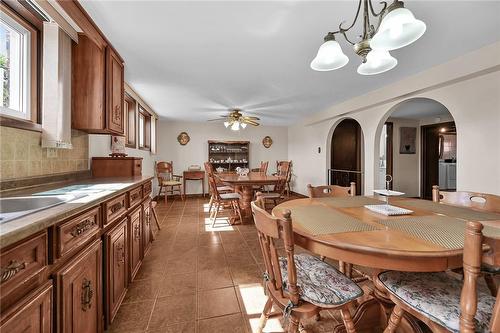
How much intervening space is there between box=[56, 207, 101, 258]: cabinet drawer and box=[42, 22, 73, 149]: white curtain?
2.85 ft

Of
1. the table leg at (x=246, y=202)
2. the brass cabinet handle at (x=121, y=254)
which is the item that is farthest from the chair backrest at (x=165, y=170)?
the brass cabinet handle at (x=121, y=254)

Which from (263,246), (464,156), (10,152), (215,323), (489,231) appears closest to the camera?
(489,231)

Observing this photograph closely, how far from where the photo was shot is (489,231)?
3.34 feet

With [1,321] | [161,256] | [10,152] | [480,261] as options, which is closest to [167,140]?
[161,256]

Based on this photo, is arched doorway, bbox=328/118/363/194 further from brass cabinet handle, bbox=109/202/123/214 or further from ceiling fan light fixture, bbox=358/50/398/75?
brass cabinet handle, bbox=109/202/123/214

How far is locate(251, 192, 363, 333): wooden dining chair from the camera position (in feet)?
3.24

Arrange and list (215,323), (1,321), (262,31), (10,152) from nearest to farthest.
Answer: (1,321), (10,152), (215,323), (262,31)

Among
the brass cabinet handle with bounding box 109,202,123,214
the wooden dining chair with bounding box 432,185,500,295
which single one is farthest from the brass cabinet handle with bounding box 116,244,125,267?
the wooden dining chair with bounding box 432,185,500,295

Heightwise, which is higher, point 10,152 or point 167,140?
point 167,140

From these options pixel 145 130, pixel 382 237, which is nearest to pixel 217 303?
pixel 382 237

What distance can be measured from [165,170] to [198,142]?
1249mm

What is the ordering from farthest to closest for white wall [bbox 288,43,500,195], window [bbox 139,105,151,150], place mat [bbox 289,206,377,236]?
1. window [bbox 139,105,151,150]
2. white wall [bbox 288,43,500,195]
3. place mat [bbox 289,206,377,236]

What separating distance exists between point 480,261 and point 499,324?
21 cm

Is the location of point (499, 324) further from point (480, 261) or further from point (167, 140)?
point (167, 140)
